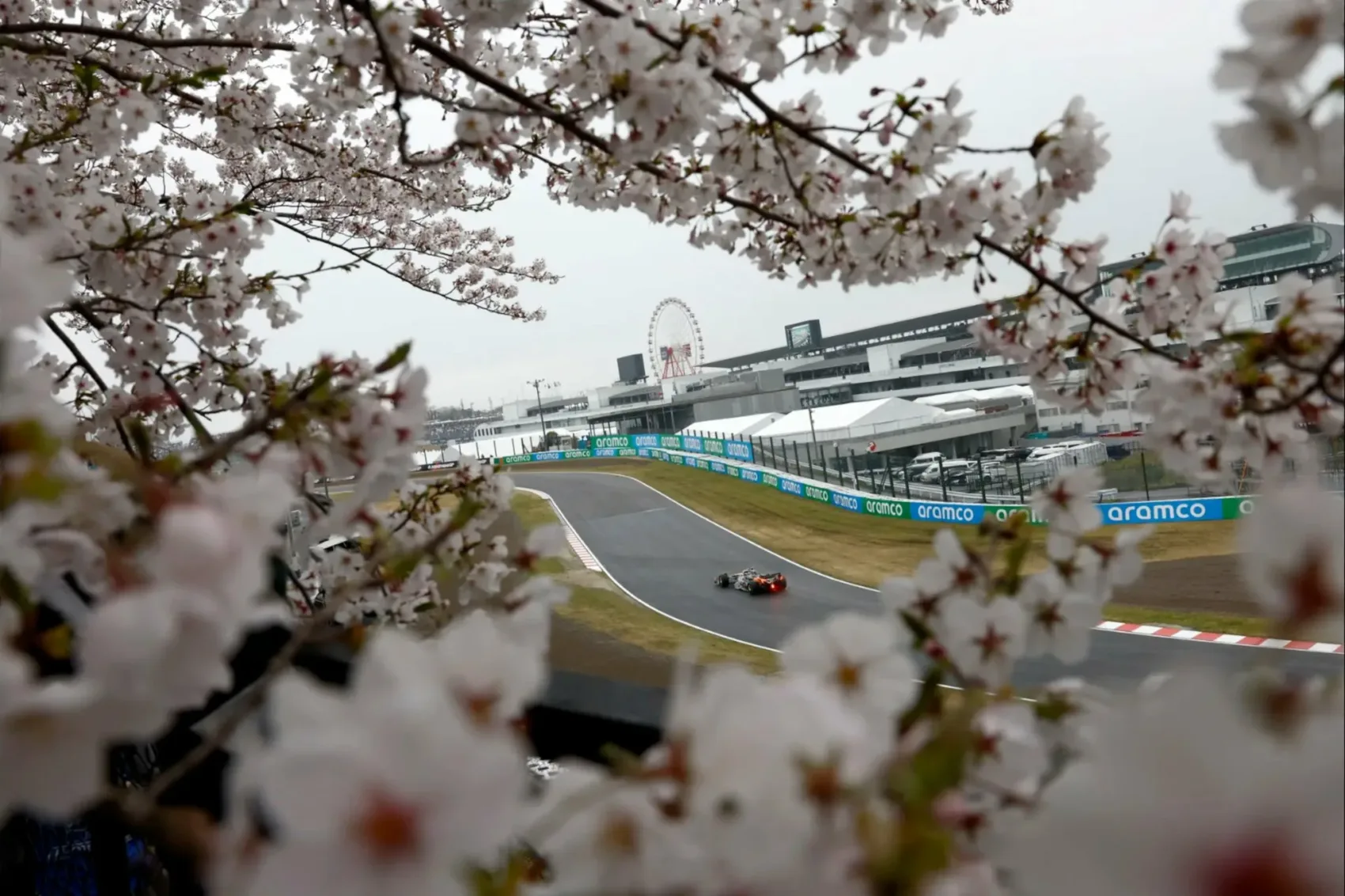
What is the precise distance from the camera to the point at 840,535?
2.84 m

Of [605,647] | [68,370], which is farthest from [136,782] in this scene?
[605,647]

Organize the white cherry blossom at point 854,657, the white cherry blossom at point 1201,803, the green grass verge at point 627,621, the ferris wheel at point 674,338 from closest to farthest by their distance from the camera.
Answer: the white cherry blossom at point 1201,803 < the white cherry blossom at point 854,657 < the green grass verge at point 627,621 < the ferris wheel at point 674,338

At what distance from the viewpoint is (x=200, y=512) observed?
0.24 meters

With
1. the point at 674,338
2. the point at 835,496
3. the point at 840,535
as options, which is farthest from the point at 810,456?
the point at 674,338

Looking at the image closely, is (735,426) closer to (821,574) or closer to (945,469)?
(821,574)

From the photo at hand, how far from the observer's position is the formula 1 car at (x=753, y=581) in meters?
2.87

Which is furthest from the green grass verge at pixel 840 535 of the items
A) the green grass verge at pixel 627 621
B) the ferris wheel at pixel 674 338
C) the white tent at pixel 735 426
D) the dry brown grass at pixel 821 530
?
the ferris wheel at pixel 674 338

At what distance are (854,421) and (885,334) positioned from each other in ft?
5.21

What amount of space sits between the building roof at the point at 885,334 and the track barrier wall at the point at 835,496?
74 cm

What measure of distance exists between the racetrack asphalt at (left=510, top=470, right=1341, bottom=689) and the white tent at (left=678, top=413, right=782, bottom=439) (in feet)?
1.78

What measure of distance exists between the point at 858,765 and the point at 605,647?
2.30m

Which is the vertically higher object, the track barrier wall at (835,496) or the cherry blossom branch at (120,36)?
the cherry blossom branch at (120,36)

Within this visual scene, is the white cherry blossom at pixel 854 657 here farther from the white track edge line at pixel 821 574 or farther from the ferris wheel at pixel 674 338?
the ferris wheel at pixel 674 338

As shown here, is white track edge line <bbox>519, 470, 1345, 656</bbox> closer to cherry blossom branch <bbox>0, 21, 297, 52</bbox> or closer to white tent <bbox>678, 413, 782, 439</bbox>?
white tent <bbox>678, 413, 782, 439</bbox>
